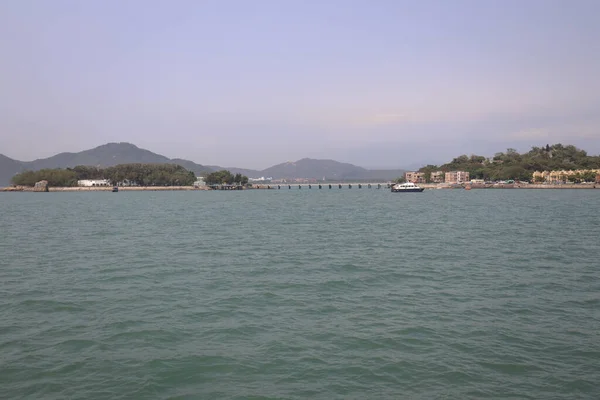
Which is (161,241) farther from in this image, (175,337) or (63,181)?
(63,181)

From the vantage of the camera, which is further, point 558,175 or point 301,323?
point 558,175

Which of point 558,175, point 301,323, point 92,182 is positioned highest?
point 92,182

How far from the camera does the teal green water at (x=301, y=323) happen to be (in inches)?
342

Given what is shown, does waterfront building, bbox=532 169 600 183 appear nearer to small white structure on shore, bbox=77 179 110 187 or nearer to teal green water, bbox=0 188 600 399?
teal green water, bbox=0 188 600 399

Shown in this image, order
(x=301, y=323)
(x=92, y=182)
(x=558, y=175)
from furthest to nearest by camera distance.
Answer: (x=92, y=182), (x=558, y=175), (x=301, y=323)

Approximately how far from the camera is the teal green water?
868 centimetres

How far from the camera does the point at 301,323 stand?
12.1 m

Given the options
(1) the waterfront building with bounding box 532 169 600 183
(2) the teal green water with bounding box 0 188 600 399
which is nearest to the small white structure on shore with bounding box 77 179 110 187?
(1) the waterfront building with bounding box 532 169 600 183

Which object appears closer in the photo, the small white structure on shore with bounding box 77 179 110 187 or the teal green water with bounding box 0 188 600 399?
the teal green water with bounding box 0 188 600 399

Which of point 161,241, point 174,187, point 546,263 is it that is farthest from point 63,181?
point 546,263

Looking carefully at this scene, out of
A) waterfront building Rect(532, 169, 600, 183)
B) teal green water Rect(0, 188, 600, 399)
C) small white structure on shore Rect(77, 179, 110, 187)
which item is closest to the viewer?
teal green water Rect(0, 188, 600, 399)

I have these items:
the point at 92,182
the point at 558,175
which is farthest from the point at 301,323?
the point at 92,182

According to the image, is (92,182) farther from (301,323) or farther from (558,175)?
(301,323)

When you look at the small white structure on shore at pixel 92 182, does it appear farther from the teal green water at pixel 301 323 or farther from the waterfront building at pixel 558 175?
the teal green water at pixel 301 323
